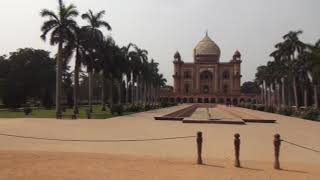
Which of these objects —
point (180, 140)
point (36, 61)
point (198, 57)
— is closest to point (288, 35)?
point (36, 61)

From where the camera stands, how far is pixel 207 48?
11225 cm

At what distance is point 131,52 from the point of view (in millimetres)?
52594

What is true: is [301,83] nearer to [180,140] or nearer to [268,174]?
[180,140]

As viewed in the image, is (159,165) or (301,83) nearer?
(159,165)

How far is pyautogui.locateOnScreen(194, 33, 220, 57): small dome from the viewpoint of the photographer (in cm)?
11200

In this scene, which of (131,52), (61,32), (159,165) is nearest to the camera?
(159,165)

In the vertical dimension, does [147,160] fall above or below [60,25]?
below

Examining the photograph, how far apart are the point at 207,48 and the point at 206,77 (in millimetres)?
7178

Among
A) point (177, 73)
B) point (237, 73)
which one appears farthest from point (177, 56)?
point (237, 73)

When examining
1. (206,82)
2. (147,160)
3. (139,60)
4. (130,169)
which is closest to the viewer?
(130,169)

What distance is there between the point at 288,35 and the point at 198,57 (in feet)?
210

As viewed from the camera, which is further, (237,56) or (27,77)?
(237,56)

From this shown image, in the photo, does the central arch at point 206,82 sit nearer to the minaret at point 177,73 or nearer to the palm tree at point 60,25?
the minaret at point 177,73

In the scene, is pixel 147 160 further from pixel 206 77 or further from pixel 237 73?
pixel 206 77
